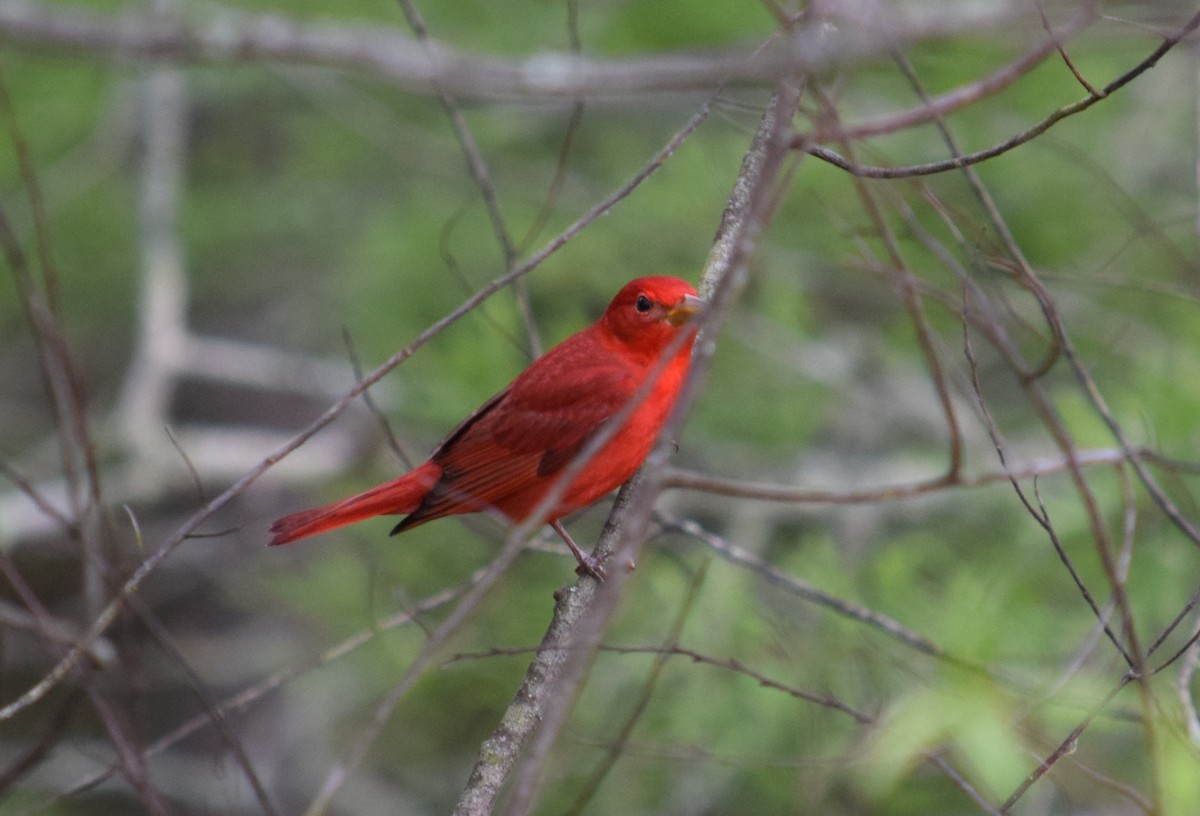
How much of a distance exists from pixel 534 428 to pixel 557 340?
1.22 metres

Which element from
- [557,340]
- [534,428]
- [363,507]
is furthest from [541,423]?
[557,340]

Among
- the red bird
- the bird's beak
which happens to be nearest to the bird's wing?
the red bird

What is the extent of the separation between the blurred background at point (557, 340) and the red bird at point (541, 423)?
0.88 ft

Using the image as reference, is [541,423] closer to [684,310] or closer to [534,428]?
[534,428]

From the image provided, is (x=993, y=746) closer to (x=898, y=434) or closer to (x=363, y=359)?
(x=898, y=434)

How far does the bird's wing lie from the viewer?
3701 mm

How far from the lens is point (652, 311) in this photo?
3.64 m

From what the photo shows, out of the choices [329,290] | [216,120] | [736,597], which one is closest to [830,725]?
[736,597]

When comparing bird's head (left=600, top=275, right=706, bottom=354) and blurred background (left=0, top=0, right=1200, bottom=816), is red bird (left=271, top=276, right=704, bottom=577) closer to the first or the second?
bird's head (left=600, top=275, right=706, bottom=354)

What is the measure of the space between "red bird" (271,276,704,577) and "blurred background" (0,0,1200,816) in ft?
0.88

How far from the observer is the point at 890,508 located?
17.5 ft

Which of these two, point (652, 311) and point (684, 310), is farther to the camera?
point (652, 311)

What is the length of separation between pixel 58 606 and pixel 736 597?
18.0 feet

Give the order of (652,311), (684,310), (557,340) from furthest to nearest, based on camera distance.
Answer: (557,340), (652,311), (684,310)
